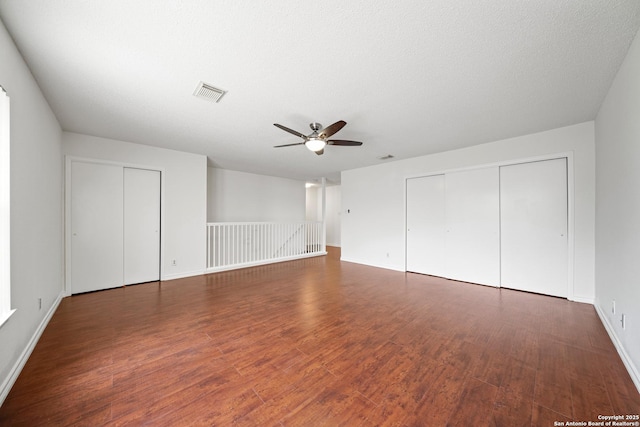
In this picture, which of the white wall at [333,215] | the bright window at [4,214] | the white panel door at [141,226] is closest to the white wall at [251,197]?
the white wall at [333,215]

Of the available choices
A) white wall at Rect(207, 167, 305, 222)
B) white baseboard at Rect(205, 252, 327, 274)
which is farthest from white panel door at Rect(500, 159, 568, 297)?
white wall at Rect(207, 167, 305, 222)

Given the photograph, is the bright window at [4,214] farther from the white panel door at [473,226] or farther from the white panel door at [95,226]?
the white panel door at [473,226]

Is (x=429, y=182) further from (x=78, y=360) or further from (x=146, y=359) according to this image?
(x=78, y=360)

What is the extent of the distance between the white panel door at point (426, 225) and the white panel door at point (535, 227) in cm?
96

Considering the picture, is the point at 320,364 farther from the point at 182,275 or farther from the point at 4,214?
the point at 182,275

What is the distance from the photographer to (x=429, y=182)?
457cm

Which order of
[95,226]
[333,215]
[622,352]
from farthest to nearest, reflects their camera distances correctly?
[333,215], [95,226], [622,352]

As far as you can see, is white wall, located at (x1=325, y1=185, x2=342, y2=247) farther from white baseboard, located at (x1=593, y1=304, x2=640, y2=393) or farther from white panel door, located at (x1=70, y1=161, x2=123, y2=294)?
white baseboard, located at (x1=593, y1=304, x2=640, y2=393)

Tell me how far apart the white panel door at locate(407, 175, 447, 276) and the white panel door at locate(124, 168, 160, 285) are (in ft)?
16.3

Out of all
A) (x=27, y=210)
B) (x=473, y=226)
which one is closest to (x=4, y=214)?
(x=27, y=210)

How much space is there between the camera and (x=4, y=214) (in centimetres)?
154

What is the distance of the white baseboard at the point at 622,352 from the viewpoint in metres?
1.57

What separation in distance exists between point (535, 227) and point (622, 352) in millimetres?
1949

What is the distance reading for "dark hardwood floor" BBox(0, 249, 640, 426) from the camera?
1347mm
